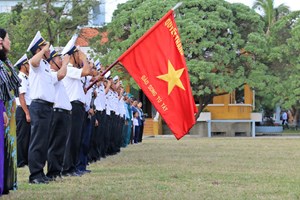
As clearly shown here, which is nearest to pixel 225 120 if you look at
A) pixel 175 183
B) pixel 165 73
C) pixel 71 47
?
pixel 71 47

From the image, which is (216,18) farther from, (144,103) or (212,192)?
(212,192)

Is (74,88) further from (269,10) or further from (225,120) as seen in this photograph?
(269,10)

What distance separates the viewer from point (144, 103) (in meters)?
44.0

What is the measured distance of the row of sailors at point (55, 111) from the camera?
29.0 feet

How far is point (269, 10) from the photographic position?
48188 millimetres

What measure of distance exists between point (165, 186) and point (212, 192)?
2.56ft

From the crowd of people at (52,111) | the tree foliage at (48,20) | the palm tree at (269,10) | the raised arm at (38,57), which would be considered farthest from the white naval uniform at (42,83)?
the palm tree at (269,10)

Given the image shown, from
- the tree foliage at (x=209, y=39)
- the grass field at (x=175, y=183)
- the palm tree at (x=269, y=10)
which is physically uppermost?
the palm tree at (x=269, y=10)

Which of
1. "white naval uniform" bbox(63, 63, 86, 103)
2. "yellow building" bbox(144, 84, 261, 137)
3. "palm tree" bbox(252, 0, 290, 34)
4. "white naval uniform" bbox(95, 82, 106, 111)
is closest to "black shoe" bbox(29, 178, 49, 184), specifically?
"white naval uniform" bbox(63, 63, 86, 103)

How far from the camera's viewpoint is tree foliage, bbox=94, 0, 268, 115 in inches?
1336

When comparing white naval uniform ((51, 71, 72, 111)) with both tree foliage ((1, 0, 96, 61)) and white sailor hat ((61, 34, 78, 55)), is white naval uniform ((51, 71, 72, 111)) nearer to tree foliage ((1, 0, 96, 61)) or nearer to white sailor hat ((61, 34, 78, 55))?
white sailor hat ((61, 34, 78, 55))

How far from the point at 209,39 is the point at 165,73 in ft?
82.8

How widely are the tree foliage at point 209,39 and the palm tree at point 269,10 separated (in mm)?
11819

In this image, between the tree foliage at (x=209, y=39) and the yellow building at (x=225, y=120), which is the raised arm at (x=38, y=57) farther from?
the yellow building at (x=225, y=120)
